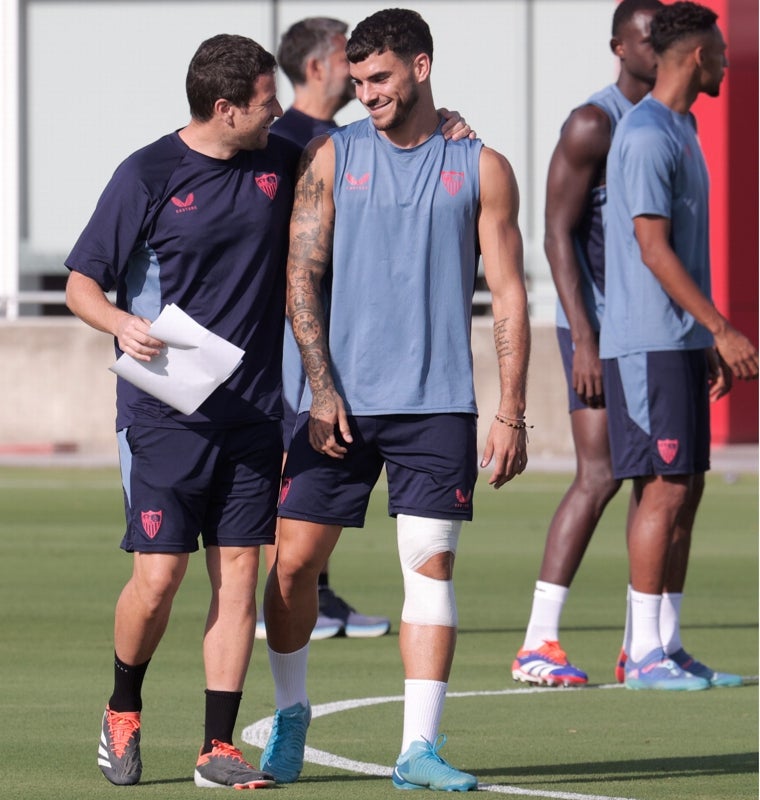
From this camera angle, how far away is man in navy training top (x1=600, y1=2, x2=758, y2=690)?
325 inches

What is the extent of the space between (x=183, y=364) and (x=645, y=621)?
2799mm

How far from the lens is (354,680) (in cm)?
858

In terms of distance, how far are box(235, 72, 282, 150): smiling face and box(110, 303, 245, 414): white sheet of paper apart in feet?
1.89

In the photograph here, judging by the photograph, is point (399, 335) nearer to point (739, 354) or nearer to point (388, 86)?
point (388, 86)

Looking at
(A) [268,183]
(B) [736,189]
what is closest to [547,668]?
(A) [268,183]

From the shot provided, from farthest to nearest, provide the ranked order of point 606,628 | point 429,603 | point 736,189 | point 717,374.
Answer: point 736,189 < point 606,628 < point 717,374 < point 429,603

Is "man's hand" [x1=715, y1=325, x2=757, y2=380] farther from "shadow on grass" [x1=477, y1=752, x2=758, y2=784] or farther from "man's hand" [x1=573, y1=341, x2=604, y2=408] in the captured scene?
"shadow on grass" [x1=477, y1=752, x2=758, y2=784]

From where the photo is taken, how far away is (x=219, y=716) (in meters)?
6.42

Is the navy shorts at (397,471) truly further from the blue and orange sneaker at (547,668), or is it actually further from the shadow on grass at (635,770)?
the blue and orange sneaker at (547,668)

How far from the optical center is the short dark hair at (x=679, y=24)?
8430 millimetres

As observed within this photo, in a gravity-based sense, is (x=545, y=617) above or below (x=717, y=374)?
below

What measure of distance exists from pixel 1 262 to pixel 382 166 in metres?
22.9

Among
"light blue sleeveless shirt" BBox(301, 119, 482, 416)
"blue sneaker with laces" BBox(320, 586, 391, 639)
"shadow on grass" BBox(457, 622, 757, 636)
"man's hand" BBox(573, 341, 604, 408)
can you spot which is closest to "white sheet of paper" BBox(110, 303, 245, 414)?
"light blue sleeveless shirt" BBox(301, 119, 482, 416)

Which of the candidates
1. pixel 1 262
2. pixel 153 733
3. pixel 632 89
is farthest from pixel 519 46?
pixel 153 733
